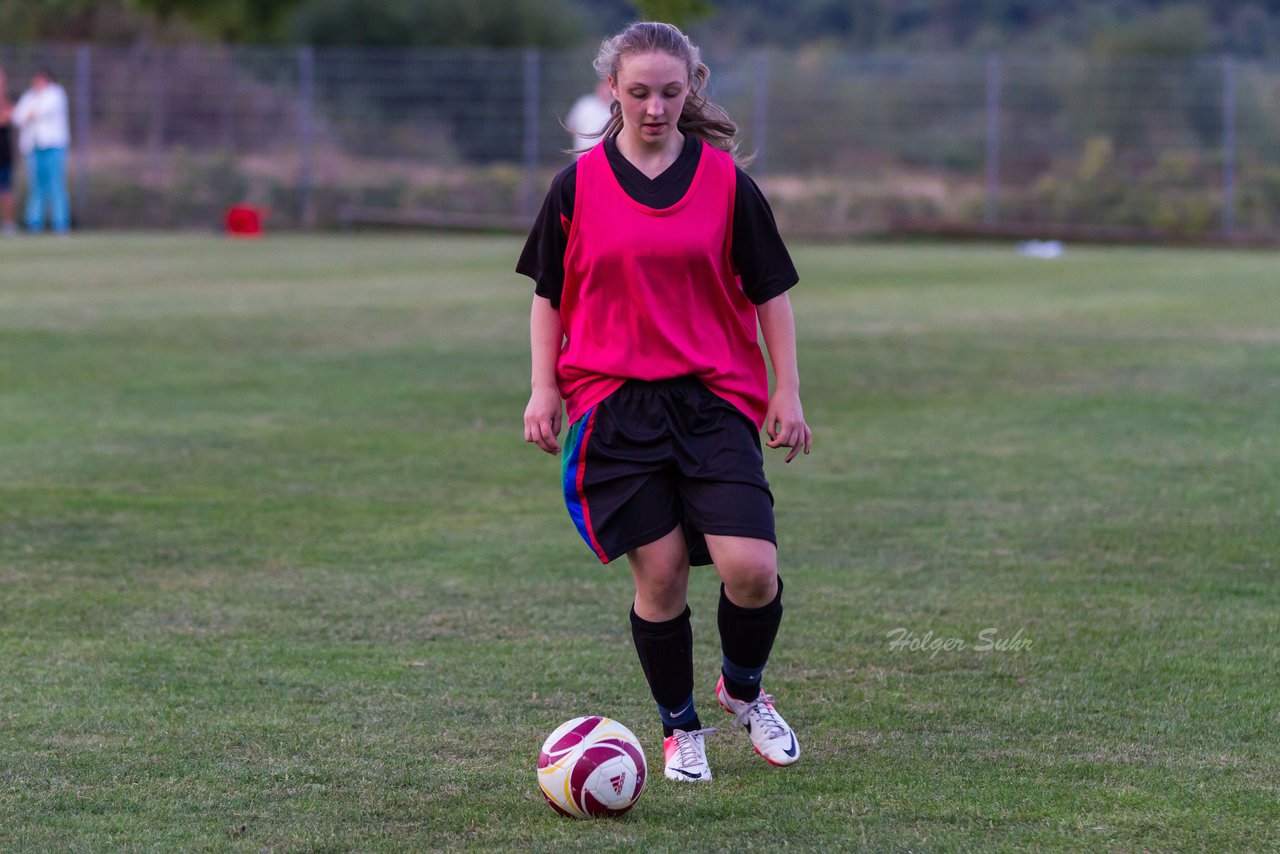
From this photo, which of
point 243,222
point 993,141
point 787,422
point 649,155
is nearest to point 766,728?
point 787,422

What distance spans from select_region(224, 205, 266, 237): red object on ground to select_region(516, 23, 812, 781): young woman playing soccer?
21.7 metres

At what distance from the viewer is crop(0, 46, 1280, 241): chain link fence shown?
997 inches

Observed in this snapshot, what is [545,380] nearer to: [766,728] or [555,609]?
[766,728]

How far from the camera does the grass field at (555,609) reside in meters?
3.51

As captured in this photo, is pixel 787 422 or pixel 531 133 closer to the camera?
pixel 787 422

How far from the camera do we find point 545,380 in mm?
3852

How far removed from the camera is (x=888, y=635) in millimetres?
4875

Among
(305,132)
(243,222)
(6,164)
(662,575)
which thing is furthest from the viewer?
(305,132)

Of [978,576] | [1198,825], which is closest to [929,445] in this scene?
[978,576]

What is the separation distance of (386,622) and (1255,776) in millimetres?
2463

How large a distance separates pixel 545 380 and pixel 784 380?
0.53m

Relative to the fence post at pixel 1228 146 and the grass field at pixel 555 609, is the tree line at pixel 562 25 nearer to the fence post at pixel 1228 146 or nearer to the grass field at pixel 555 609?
the fence post at pixel 1228 146

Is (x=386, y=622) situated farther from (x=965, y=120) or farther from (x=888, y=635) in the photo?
(x=965, y=120)

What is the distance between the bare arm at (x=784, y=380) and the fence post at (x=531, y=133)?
2231 centimetres
